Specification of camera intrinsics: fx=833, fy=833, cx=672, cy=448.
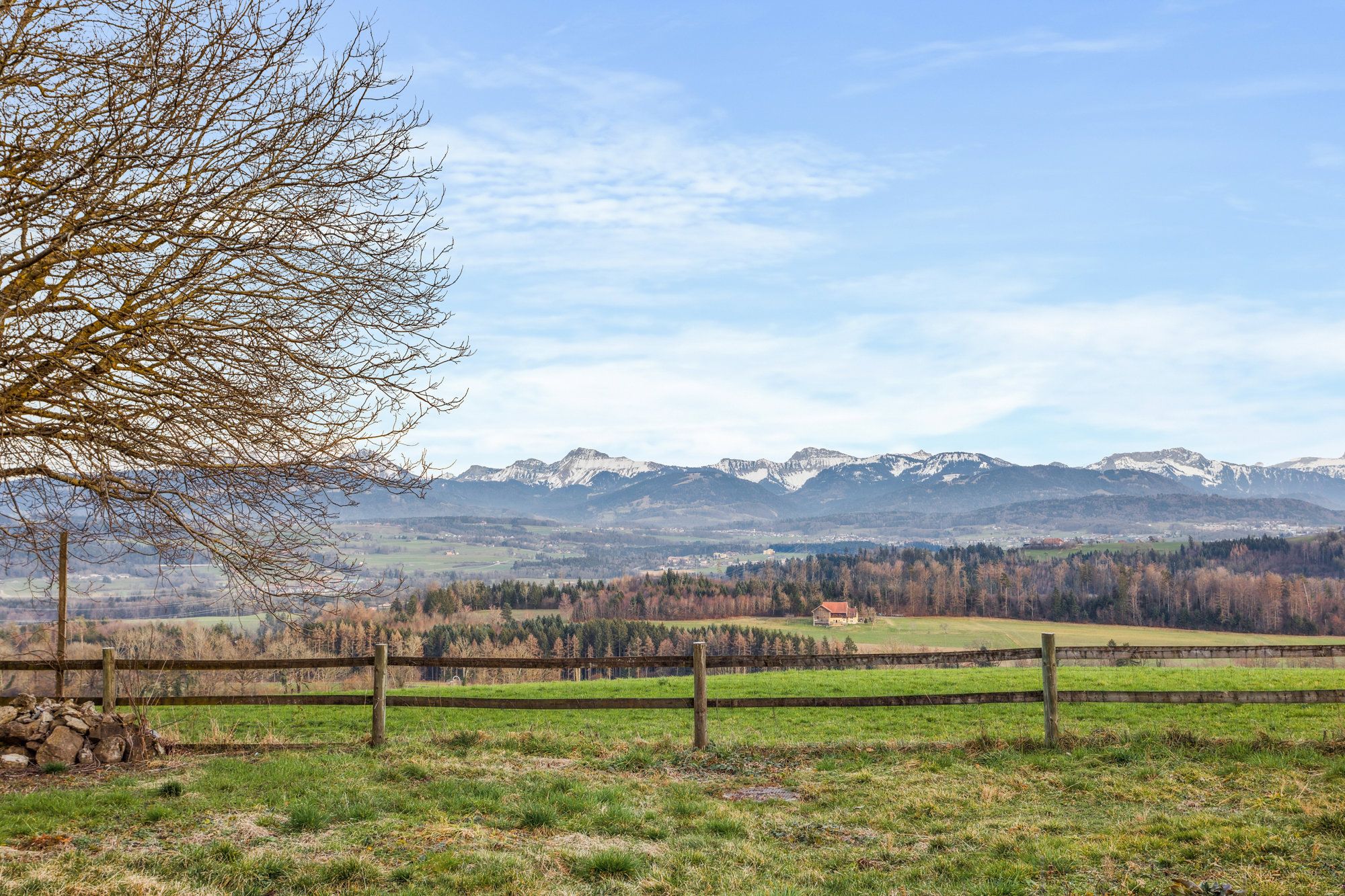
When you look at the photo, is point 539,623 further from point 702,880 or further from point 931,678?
point 702,880

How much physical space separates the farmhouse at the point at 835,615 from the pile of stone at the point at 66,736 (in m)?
84.7

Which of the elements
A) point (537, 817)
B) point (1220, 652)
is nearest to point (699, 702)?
point (537, 817)

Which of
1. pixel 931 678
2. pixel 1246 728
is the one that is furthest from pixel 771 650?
pixel 1246 728

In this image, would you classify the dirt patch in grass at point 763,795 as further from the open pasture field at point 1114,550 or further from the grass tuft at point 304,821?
the open pasture field at point 1114,550

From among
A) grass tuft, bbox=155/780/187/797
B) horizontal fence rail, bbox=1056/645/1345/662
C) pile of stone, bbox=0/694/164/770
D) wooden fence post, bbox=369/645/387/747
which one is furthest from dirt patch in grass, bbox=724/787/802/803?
pile of stone, bbox=0/694/164/770

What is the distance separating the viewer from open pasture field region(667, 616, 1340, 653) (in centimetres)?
7325

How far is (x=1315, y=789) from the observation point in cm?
801

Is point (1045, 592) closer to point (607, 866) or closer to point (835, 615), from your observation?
point (835, 615)

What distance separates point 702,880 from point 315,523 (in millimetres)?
5063

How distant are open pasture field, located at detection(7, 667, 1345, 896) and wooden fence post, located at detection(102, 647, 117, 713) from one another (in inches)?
56.8

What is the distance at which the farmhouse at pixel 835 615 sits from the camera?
3605 inches

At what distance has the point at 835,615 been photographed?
91.9 meters

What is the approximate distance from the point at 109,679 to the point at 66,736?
1.19 meters

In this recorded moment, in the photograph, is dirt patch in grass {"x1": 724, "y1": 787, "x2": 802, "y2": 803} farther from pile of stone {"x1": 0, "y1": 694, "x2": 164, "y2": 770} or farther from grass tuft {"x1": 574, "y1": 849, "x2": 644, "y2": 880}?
pile of stone {"x1": 0, "y1": 694, "x2": 164, "y2": 770}
